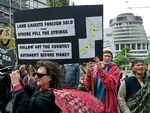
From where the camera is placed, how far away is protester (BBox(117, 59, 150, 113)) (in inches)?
179

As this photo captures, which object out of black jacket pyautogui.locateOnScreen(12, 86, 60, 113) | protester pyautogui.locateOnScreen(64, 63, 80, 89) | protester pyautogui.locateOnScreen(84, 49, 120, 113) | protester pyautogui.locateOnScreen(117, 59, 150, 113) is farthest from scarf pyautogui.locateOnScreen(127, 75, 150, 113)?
black jacket pyautogui.locateOnScreen(12, 86, 60, 113)

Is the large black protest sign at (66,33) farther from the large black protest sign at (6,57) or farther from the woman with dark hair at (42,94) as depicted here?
the large black protest sign at (6,57)

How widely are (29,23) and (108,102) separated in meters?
1.39

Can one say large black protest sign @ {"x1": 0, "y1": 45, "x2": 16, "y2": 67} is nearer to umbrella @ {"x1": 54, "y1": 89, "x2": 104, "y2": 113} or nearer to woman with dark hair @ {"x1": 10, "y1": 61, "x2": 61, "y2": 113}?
woman with dark hair @ {"x1": 10, "y1": 61, "x2": 61, "y2": 113}

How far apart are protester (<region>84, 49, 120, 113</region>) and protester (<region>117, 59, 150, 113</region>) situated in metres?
0.16

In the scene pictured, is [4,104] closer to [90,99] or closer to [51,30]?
[51,30]

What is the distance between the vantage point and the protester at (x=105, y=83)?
4.25 metres

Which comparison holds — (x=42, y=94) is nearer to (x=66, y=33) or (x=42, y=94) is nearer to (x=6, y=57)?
(x=66, y=33)

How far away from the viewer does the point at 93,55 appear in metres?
3.96

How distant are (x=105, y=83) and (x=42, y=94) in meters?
1.19

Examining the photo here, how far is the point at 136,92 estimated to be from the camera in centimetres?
457

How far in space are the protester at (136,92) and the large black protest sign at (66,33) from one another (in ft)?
2.87

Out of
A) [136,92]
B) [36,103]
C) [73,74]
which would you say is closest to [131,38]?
[73,74]

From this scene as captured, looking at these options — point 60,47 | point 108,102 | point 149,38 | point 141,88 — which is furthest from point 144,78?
point 149,38
